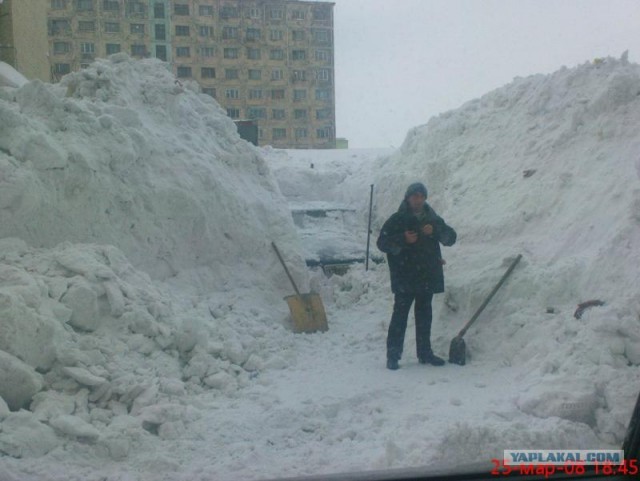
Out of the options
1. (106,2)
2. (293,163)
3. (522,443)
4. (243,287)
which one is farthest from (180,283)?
(293,163)

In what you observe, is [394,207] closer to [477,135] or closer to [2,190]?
[477,135]

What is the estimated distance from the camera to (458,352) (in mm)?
5465

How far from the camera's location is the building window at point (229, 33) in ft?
15.9

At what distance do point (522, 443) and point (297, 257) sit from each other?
445 cm

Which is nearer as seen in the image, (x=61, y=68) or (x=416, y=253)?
(x=416, y=253)

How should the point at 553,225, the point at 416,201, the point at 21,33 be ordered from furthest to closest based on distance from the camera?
the point at 21,33, the point at 553,225, the point at 416,201

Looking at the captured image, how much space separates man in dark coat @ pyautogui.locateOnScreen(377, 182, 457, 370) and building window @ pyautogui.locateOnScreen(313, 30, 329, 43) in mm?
1382

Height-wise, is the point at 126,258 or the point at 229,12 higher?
the point at 229,12

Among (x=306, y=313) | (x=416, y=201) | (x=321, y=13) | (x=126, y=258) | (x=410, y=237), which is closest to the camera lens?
(x=321, y=13)

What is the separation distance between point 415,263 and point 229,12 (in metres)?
2.48

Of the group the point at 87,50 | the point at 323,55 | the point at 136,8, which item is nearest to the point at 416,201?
the point at 323,55

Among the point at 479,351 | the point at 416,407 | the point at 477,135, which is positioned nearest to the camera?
the point at 416,407

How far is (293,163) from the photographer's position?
10.7 metres

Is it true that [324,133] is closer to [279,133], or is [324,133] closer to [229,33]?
[279,133]
